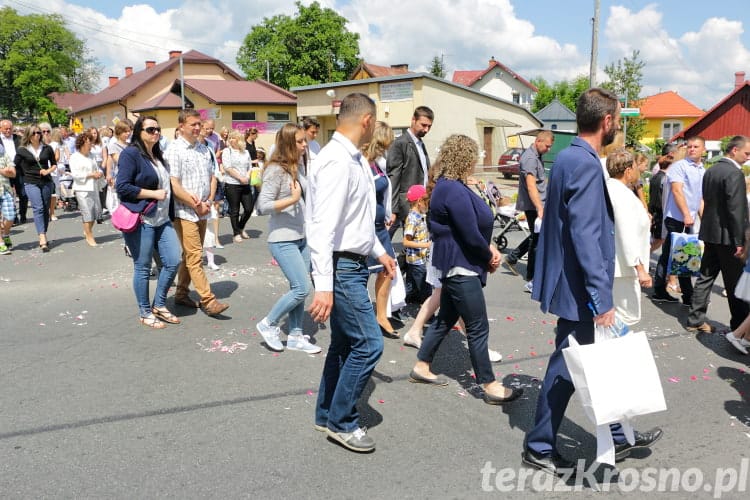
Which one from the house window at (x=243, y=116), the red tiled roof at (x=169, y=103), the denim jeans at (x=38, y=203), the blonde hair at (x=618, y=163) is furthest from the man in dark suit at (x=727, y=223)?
the red tiled roof at (x=169, y=103)

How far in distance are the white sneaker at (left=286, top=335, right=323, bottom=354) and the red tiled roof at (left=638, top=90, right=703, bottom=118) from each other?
227 ft

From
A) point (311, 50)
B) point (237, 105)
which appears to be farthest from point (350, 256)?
point (311, 50)

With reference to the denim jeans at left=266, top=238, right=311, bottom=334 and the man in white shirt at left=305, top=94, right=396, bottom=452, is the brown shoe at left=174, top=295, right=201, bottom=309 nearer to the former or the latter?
the denim jeans at left=266, top=238, right=311, bottom=334

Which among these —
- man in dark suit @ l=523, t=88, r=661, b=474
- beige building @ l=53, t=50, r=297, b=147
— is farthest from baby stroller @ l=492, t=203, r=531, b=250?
beige building @ l=53, t=50, r=297, b=147

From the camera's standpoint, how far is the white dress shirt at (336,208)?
337 centimetres

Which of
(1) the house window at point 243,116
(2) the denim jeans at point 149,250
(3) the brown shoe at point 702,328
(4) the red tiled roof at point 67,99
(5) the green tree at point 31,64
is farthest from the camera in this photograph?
(4) the red tiled roof at point 67,99

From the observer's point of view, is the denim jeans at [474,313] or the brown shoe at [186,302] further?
the brown shoe at [186,302]

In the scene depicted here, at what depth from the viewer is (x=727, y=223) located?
5.81m

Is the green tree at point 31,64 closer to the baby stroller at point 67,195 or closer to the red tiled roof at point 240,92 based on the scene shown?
the red tiled roof at point 240,92

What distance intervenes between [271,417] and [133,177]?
289 cm

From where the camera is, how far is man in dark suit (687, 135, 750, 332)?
5.79 meters

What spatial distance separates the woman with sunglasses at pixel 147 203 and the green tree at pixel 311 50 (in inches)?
2194

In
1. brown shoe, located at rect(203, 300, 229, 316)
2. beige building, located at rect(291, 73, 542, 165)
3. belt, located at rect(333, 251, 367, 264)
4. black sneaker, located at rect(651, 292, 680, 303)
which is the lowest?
black sneaker, located at rect(651, 292, 680, 303)

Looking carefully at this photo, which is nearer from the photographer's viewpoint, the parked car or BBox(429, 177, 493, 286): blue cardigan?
BBox(429, 177, 493, 286): blue cardigan
